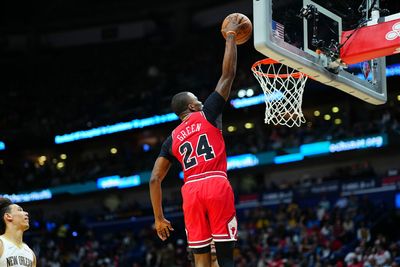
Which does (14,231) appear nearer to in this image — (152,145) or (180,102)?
(180,102)

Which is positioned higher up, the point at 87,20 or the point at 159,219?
the point at 87,20

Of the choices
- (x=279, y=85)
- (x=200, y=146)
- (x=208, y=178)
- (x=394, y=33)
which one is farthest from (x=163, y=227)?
(x=394, y=33)

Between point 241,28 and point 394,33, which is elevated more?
point 394,33

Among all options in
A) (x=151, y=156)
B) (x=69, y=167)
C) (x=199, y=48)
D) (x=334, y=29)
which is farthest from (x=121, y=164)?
(x=334, y=29)

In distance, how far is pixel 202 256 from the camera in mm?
5590

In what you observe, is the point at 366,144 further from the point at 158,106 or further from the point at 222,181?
the point at 222,181

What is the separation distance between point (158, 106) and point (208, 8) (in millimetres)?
7483

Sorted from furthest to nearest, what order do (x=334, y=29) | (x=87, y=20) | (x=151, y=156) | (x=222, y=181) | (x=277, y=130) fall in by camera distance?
(x=87, y=20) → (x=151, y=156) → (x=277, y=130) → (x=334, y=29) → (x=222, y=181)

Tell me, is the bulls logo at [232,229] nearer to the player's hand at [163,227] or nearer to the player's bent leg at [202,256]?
the player's bent leg at [202,256]

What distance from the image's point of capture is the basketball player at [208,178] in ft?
17.9

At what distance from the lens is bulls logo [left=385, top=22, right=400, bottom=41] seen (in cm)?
737

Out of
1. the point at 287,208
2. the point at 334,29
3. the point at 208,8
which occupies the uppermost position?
the point at 208,8

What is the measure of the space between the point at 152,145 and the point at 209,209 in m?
25.9

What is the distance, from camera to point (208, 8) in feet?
112
